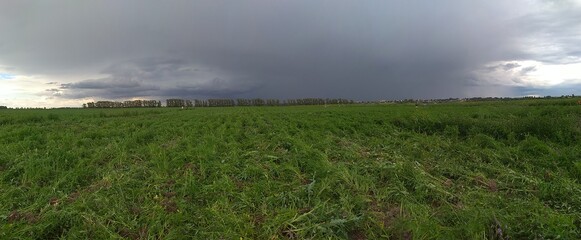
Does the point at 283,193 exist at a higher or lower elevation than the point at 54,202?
higher

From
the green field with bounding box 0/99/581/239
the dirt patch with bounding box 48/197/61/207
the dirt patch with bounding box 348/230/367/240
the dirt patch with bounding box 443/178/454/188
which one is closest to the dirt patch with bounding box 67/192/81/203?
the green field with bounding box 0/99/581/239

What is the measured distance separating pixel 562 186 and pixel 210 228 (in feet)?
22.3

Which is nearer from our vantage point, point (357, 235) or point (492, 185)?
point (357, 235)

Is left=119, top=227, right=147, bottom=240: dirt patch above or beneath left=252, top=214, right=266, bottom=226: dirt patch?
beneath

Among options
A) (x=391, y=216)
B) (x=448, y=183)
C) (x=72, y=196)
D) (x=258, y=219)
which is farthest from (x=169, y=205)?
(x=448, y=183)

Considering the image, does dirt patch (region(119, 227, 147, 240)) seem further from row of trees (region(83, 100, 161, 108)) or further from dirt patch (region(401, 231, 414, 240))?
row of trees (region(83, 100, 161, 108))

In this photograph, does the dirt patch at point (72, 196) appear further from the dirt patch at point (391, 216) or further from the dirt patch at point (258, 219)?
the dirt patch at point (391, 216)

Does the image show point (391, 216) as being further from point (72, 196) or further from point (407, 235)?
point (72, 196)

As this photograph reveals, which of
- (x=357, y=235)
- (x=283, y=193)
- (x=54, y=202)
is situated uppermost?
(x=283, y=193)

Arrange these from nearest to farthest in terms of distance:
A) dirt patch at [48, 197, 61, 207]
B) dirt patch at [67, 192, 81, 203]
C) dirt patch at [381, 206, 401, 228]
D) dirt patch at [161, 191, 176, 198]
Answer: dirt patch at [381, 206, 401, 228] < dirt patch at [48, 197, 61, 207] < dirt patch at [67, 192, 81, 203] < dirt patch at [161, 191, 176, 198]

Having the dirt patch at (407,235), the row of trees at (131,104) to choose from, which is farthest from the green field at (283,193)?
the row of trees at (131,104)

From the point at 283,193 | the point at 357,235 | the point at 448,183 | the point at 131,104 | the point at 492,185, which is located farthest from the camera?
the point at 131,104

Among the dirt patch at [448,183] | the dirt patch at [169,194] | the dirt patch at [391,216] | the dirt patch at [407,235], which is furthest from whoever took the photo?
the dirt patch at [448,183]

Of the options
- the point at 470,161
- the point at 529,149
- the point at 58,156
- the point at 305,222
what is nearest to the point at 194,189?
the point at 305,222
